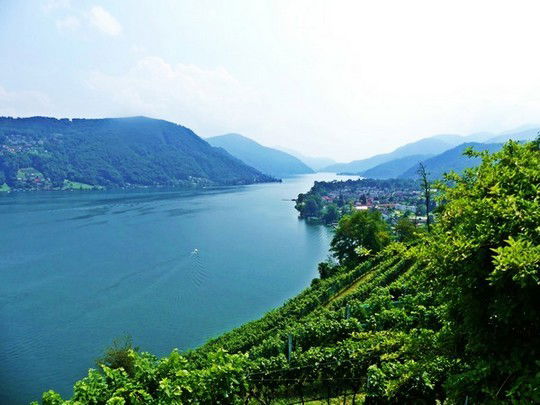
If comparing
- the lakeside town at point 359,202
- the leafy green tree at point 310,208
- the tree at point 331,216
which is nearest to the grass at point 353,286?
the lakeside town at point 359,202

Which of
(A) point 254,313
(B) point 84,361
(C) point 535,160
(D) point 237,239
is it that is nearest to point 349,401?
(C) point 535,160

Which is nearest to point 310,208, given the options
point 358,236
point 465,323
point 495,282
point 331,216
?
point 331,216

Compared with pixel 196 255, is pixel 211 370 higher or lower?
higher

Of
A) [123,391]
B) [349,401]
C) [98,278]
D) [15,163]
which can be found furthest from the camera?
[15,163]

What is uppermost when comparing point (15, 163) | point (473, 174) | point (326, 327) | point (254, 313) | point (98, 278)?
point (15, 163)

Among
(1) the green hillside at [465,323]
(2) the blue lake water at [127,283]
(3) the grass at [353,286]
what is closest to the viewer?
(1) the green hillside at [465,323]

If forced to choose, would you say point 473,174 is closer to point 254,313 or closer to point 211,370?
point 211,370

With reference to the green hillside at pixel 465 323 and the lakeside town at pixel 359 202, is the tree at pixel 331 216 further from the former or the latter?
the green hillside at pixel 465 323

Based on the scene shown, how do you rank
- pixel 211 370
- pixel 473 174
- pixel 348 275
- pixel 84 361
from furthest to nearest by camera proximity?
pixel 348 275 < pixel 84 361 < pixel 211 370 < pixel 473 174
